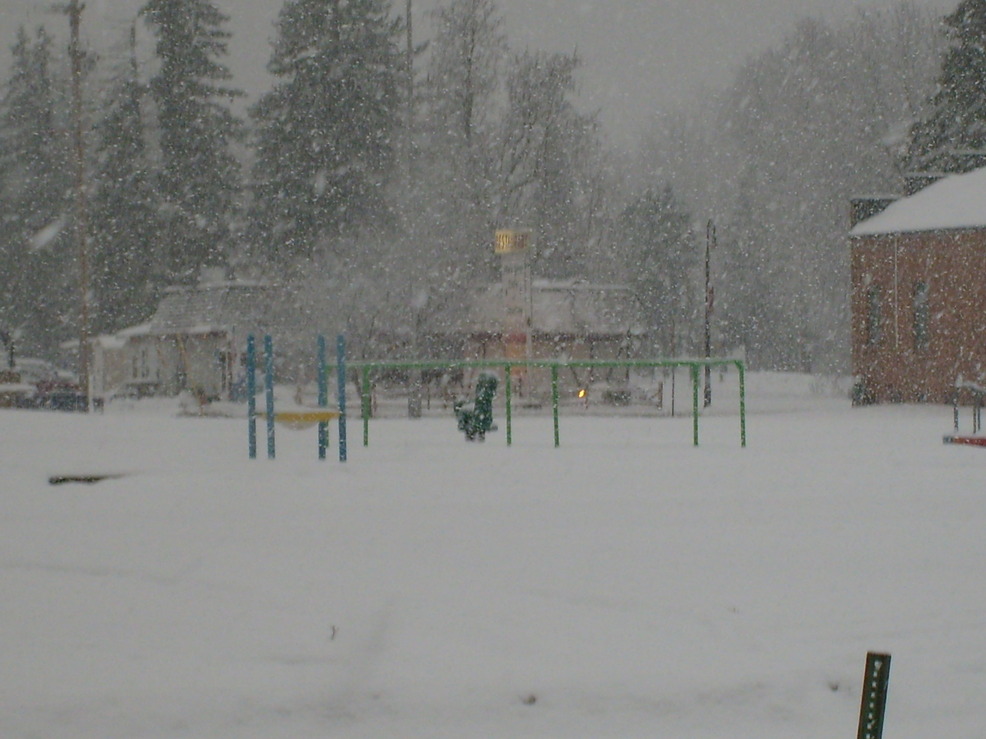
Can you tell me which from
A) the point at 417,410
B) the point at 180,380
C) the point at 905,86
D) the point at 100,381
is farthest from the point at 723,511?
the point at 905,86

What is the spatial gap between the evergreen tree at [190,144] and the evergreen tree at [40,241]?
1016 cm

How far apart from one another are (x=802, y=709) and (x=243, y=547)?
4.82 metres

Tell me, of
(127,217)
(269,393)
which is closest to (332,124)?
(127,217)

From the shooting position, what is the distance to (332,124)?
4906 centimetres

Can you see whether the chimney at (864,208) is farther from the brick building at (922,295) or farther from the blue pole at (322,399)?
the blue pole at (322,399)

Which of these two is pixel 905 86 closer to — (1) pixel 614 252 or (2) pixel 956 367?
(1) pixel 614 252

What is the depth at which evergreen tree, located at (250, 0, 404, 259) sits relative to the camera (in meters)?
48.7

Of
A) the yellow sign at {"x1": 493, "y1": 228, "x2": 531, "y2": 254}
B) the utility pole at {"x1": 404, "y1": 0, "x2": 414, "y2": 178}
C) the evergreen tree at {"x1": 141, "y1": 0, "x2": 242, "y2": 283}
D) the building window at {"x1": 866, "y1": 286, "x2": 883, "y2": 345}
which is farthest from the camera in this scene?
the evergreen tree at {"x1": 141, "y1": 0, "x2": 242, "y2": 283}

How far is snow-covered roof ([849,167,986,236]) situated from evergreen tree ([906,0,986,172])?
3.24 metres

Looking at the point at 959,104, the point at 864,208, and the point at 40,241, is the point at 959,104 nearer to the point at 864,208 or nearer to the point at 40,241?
the point at 864,208

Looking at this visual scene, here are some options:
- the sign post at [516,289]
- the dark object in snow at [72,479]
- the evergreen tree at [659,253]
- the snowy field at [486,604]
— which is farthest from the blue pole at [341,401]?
the evergreen tree at [659,253]

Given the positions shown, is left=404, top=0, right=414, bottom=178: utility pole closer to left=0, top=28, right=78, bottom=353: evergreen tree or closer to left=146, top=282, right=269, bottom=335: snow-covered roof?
left=146, top=282, right=269, bottom=335: snow-covered roof

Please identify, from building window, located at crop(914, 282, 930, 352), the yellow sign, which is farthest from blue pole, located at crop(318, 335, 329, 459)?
building window, located at crop(914, 282, 930, 352)

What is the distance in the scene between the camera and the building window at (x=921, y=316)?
38312mm
